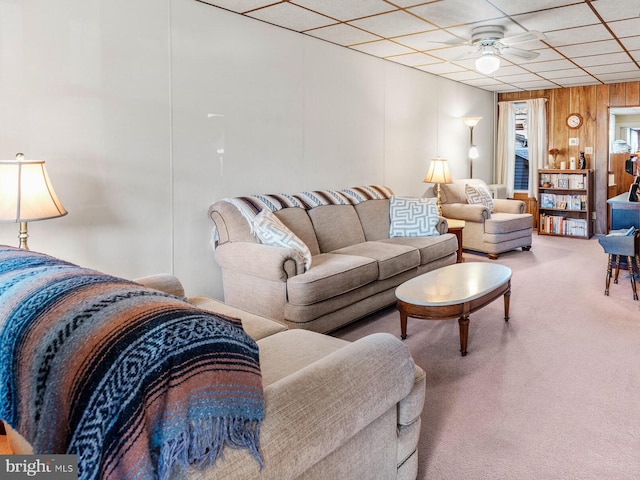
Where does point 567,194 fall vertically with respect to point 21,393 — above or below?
above

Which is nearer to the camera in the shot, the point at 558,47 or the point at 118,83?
the point at 118,83

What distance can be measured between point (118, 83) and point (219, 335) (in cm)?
269

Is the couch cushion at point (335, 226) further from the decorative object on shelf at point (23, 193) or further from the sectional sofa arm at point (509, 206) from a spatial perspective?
the sectional sofa arm at point (509, 206)

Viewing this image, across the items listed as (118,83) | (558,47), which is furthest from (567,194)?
(118,83)

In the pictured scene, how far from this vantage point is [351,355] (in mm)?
1485

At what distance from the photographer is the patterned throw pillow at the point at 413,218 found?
4.88m

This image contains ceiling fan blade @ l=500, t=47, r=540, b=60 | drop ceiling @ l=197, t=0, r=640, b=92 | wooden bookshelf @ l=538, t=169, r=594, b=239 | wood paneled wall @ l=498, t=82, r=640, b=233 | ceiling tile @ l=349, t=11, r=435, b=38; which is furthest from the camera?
wooden bookshelf @ l=538, t=169, r=594, b=239

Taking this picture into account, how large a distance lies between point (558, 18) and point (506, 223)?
2698 mm

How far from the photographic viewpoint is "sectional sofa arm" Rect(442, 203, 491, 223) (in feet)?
20.3

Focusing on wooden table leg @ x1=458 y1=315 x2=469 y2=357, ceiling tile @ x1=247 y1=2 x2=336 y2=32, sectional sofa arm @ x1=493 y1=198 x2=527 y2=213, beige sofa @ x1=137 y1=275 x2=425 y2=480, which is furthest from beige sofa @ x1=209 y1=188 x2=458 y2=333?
sectional sofa arm @ x1=493 y1=198 x2=527 y2=213

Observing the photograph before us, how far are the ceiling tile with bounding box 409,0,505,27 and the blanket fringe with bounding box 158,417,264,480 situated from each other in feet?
11.6

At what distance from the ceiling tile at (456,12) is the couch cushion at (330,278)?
80.2 inches

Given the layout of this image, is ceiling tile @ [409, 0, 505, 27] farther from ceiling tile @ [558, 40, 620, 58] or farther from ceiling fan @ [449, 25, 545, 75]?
ceiling tile @ [558, 40, 620, 58]

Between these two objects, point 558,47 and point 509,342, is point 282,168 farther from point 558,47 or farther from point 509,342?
point 558,47
